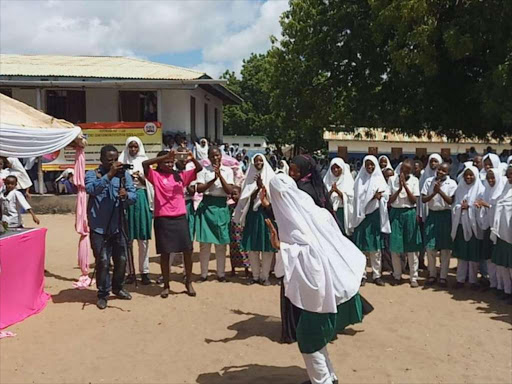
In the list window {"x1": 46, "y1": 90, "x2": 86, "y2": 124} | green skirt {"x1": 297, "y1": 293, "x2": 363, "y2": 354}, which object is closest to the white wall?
window {"x1": 46, "y1": 90, "x2": 86, "y2": 124}

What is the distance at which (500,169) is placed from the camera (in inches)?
296

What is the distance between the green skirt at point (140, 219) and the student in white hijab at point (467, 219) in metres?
4.13

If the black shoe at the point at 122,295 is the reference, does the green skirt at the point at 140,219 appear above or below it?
above

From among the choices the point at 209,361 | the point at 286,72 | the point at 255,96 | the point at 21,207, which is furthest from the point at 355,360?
the point at 255,96

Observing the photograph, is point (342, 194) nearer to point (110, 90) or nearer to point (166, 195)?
point (166, 195)

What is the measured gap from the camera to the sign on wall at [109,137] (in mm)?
15859

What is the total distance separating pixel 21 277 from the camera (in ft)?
19.7

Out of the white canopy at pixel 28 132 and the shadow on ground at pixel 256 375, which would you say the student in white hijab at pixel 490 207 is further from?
the white canopy at pixel 28 132

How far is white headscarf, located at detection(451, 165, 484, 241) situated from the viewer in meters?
7.23

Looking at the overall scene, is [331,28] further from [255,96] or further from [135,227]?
[255,96]

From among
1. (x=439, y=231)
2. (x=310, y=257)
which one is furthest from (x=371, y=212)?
(x=310, y=257)

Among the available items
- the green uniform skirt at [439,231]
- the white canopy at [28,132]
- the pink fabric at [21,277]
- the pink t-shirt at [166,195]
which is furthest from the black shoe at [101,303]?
the green uniform skirt at [439,231]

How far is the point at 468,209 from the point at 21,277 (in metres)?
5.53

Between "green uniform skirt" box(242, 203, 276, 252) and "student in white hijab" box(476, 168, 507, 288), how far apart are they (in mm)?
2773
